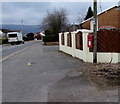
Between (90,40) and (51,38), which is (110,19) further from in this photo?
(51,38)

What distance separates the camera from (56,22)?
45.0 metres

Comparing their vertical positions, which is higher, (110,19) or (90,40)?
(110,19)

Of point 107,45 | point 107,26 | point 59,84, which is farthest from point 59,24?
point 59,84

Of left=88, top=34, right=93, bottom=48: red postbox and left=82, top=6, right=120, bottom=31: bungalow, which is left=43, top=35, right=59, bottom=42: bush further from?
left=88, top=34, right=93, bottom=48: red postbox

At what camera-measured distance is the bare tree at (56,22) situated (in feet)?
146

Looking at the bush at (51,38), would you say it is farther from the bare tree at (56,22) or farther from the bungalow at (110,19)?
the bungalow at (110,19)

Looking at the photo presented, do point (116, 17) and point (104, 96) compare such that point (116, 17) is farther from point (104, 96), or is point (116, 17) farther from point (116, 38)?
point (104, 96)

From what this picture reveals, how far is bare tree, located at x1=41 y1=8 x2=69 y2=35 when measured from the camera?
44.6 m

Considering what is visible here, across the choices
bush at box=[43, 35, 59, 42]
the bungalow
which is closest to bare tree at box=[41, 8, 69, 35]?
bush at box=[43, 35, 59, 42]

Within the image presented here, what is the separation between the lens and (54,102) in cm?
451

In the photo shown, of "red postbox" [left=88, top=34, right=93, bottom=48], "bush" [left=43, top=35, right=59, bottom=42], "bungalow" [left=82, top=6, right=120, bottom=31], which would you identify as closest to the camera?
"red postbox" [left=88, top=34, right=93, bottom=48]

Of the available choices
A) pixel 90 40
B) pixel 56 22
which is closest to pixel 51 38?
pixel 56 22

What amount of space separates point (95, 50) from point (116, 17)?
1153cm

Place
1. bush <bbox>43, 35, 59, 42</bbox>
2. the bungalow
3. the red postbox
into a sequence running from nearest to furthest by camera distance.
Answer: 1. the red postbox
2. the bungalow
3. bush <bbox>43, 35, 59, 42</bbox>
